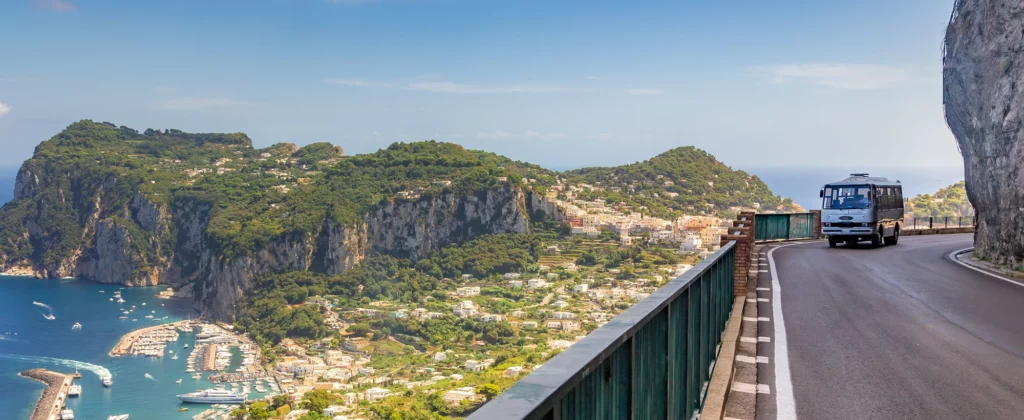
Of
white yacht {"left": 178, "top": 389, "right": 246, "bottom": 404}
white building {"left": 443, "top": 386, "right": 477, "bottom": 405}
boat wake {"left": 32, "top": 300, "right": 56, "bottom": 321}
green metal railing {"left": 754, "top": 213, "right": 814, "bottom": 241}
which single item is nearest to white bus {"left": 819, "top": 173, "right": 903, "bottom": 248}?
green metal railing {"left": 754, "top": 213, "right": 814, "bottom": 241}

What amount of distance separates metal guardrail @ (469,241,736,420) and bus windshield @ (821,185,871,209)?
22.5 m

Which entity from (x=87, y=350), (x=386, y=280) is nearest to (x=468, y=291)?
(x=386, y=280)

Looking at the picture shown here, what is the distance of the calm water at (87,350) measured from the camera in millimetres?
78562

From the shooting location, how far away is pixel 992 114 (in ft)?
70.9

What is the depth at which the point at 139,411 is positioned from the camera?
74188 millimetres

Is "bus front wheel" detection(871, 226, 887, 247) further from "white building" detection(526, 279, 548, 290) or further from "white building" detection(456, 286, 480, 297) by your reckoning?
"white building" detection(456, 286, 480, 297)

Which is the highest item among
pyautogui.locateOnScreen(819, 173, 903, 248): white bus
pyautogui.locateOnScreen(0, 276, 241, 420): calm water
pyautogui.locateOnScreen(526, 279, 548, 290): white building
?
pyautogui.locateOnScreen(819, 173, 903, 248): white bus

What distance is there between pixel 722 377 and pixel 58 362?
11692 centimetres

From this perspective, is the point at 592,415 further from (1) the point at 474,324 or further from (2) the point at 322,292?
(2) the point at 322,292

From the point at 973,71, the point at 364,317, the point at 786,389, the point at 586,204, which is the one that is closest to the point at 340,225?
the point at 364,317

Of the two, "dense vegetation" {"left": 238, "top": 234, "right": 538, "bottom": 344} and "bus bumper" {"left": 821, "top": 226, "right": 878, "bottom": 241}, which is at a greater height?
"bus bumper" {"left": 821, "top": 226, "right": 878, "bottom": 241}

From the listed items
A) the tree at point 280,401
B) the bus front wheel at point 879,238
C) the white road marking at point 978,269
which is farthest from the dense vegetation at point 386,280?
the white road marking at point 978,269

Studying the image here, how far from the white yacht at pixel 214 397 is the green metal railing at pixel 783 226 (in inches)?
2366

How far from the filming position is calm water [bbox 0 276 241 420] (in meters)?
78.6
